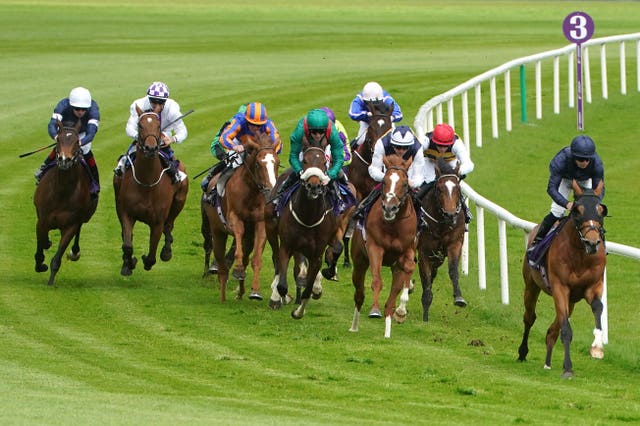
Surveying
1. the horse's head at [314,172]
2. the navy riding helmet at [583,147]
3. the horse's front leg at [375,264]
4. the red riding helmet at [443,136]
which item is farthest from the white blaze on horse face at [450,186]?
the navy riding helmet at [583,147]

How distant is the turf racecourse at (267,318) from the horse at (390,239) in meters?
0.39

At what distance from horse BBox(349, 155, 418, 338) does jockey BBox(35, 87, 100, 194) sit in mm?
3691

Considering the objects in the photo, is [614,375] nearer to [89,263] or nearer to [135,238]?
[89,263]

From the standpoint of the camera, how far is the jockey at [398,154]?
1488 centimetres

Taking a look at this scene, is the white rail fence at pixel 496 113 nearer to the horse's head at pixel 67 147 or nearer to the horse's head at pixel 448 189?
the horse's head at pixel 448 189

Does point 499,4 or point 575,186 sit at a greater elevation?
point 499,4

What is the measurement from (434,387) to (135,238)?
9.47 m

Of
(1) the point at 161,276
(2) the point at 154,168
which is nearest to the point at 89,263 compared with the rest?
(1) the point at 161,276

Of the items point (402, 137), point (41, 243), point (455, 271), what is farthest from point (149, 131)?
point (455, 271)

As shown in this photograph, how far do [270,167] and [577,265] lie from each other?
426cm

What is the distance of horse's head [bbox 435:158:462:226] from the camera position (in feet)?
52.1

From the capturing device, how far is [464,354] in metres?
13.9

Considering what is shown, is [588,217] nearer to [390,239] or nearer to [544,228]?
[544,228]

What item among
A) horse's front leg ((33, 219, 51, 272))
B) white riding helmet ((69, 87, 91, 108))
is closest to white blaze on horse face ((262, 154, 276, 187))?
white riding helmet ((69, 87, 91, 108))
